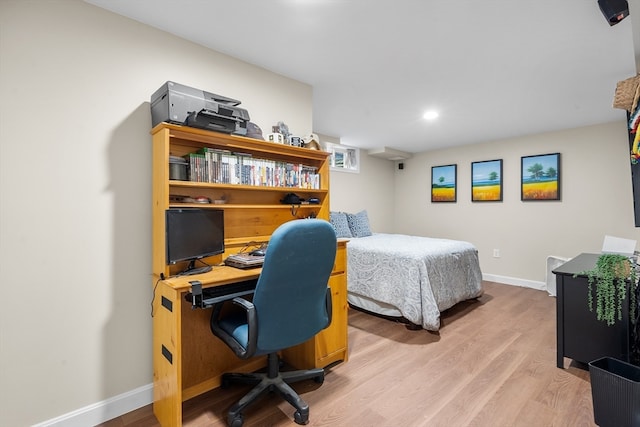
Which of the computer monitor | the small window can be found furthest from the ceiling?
the small window

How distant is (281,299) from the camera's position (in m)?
1.52

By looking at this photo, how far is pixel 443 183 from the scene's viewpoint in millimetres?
5332

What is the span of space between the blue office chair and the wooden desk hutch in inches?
10.5

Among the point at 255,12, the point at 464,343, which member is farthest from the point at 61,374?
the point at 464,343

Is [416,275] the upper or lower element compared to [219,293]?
lower

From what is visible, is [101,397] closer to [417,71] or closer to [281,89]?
[281,89]

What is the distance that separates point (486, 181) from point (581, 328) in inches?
122

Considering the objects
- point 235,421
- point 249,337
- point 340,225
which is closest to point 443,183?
point 340,225

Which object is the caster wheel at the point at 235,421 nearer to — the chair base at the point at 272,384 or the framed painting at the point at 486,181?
the chair base at the point at 272,384

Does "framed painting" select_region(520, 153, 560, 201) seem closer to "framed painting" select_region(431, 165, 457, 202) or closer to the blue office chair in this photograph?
"framed painting" select_region(431, 165, 457, 202)

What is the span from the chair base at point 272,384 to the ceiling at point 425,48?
2.08 metres

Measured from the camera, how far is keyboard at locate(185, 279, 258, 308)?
1.55 metres

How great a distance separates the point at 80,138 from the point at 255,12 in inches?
48.2

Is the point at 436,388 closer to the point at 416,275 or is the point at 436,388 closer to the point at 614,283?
the point at 416,275
